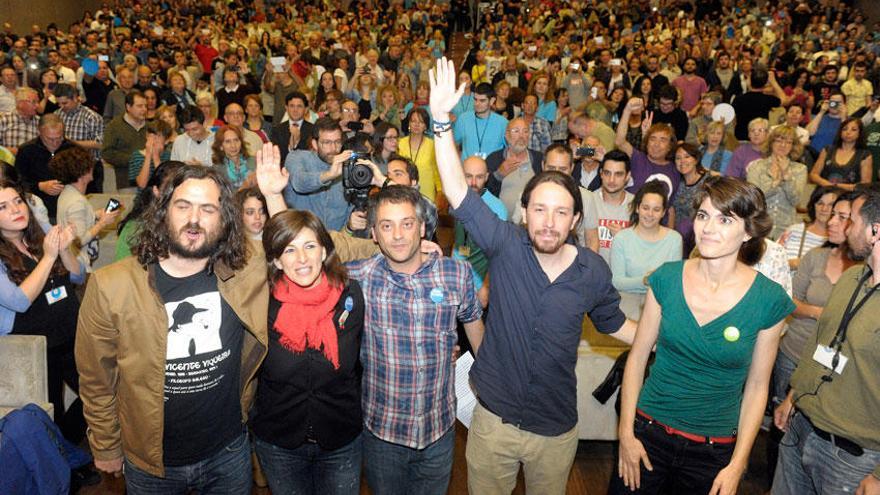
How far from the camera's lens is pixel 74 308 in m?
2.86

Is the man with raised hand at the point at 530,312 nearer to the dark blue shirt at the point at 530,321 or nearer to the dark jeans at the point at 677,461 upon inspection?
the dark blue shirt at the point at 530,321

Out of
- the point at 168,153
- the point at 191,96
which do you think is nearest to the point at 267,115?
the point at 191,96

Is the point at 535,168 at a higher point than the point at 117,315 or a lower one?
higher

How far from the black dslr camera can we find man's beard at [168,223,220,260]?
1.11 m

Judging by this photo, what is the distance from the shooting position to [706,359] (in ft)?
6.45

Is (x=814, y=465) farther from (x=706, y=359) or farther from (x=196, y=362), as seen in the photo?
(x=196, y=362)

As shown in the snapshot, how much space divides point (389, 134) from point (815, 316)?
3087 mm

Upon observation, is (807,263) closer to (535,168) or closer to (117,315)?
(535,168)

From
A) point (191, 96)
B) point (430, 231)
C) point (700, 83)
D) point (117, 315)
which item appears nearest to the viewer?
point (117, 315)

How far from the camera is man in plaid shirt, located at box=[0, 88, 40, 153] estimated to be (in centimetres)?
561

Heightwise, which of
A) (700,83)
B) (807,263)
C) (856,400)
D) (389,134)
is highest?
(700,83)

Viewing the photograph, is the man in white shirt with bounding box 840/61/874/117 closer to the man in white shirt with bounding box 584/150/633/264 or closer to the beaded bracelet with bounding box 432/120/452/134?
the man in white shirt with bounding box 584/150/633/264

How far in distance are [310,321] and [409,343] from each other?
327 mm

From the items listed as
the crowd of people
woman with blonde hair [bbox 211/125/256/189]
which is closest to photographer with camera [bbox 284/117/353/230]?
woman with blonde hair [bbox 211/125/256/189]
